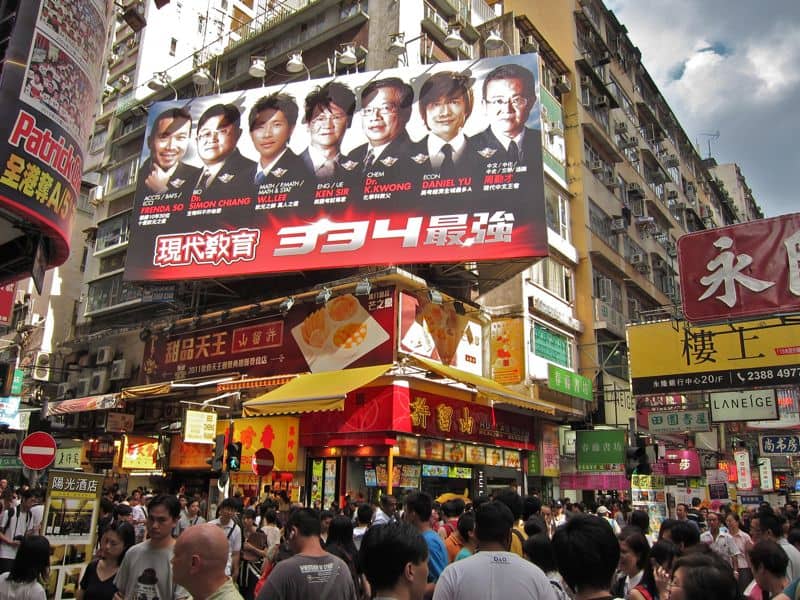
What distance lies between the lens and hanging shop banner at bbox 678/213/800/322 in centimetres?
1008

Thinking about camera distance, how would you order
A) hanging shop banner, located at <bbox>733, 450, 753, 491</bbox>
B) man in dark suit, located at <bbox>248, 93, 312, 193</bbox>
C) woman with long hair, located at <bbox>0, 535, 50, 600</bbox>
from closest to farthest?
woman with long hair, located at <bbox>0, 535, 50, 600</bbox> < man in dark suit, located at <bbox>248, 93, 312, 193</bbox> < hanging shop banner, located at <bbox>733, 450, 753, 491</bbox>

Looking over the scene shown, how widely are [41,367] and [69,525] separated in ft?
71.7

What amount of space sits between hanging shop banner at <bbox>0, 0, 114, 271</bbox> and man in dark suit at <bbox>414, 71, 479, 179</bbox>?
365 inches

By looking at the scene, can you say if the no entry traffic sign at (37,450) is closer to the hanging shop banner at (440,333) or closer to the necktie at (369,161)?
the hanging shop banner at (440,333)

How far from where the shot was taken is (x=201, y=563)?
2975 mm

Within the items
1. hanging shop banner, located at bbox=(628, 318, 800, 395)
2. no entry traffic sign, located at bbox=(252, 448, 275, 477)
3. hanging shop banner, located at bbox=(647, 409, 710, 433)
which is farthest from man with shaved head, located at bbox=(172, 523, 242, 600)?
hanging shop banner, located at bbox=(647, 409, 710, 433)

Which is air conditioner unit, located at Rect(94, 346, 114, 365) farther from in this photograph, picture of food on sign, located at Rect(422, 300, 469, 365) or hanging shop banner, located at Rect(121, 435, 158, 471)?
picture of food on sign, located at Rect(422, 300, 469, 365)

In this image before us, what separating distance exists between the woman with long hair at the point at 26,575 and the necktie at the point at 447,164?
14.5 metres

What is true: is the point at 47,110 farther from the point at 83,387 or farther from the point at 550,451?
the point at 83,387

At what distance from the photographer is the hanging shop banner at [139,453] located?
2147cm

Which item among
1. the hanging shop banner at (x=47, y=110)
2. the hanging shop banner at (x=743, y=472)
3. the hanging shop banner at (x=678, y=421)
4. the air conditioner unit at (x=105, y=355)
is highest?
the hanging shop banner at (x=47, y=110)

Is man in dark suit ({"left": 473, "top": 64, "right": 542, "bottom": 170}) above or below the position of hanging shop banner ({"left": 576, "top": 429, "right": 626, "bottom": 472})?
above

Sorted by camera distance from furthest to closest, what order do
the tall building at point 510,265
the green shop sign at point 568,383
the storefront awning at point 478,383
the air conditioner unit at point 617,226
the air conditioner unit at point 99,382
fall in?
the air conditioner unit at point 617,226
the air conditioner unit at point 99,382
the tall building at point 510,265
the green shop sign at point 568,383
the storefront awning at point 478,383

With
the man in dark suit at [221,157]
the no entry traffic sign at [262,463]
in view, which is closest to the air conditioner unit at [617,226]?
the man in dark suit at [221,157]
